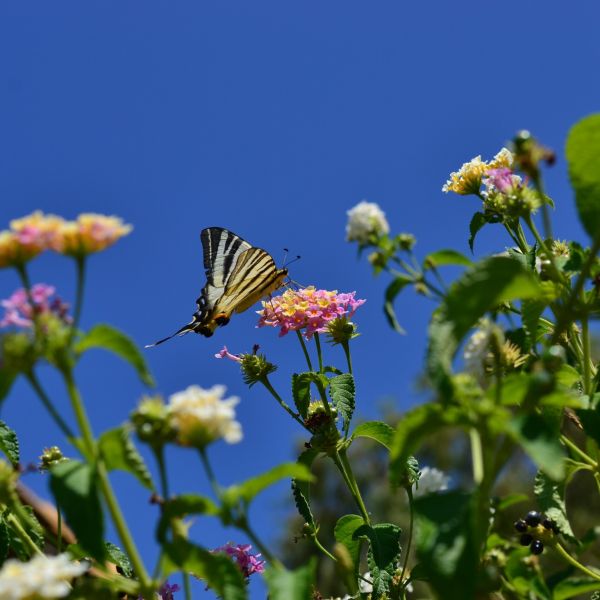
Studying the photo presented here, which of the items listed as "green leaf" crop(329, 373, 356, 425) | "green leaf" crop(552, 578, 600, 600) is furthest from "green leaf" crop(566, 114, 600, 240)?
"green leaf" crop(329, 373, 356, 425)

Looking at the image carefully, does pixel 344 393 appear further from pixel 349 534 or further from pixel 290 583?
pixel 290 583

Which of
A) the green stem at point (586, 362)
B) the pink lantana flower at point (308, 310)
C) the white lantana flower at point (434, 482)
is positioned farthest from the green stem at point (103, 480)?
the pink lantana flower at point (308, 310)

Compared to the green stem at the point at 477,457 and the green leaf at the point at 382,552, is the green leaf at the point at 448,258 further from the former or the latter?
the green leaf at the point at 382,552

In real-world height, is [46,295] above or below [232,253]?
below

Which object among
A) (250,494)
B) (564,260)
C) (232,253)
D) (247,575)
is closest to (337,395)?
(247,575)

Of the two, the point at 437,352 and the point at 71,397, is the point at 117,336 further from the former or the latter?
the point at 437,352

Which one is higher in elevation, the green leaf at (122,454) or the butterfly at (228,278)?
the butterfly at (228,278)

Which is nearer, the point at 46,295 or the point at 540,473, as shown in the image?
the point at 46,295

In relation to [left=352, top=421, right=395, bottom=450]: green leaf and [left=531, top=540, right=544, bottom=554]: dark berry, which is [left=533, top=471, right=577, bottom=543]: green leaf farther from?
[left=352, top=421, right=395, bottom=450]: green leaf
